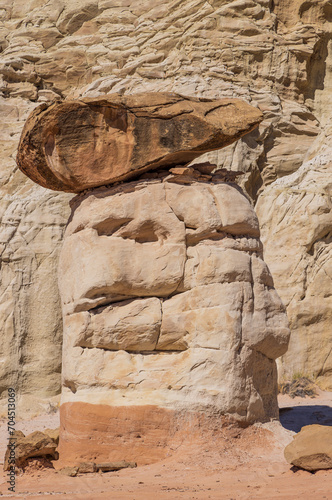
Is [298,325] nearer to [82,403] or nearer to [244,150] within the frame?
[244,150]

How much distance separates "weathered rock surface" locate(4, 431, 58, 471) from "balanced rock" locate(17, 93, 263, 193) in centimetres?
289

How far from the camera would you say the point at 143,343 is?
742cm

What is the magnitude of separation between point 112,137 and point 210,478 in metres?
3.95

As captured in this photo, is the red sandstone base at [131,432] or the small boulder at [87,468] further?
the red sandstone base at [131,432]

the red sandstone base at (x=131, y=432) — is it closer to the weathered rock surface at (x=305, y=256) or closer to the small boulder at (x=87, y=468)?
the small boulder at (x=87, y=468)

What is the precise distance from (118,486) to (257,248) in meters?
3.07

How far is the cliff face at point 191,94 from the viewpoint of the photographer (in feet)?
A: 40.1

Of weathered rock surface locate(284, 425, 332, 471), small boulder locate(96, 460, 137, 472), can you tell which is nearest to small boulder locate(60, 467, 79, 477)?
small boulder locate(96, 460, 137, 472)

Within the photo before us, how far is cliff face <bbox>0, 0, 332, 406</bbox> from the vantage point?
12234mm

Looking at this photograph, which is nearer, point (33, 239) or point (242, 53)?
point (33, 239)

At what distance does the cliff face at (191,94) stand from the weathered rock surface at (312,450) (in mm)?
5143

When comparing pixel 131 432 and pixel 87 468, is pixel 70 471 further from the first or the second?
pixel 131 432

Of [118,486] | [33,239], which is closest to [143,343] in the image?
[118,486]

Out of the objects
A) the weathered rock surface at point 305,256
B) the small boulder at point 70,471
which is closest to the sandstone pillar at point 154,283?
the small boulder at point 70,471
